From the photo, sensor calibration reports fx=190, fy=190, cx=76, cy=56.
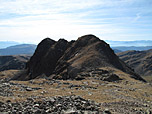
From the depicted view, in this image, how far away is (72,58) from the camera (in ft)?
286

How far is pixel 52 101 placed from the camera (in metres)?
18.6

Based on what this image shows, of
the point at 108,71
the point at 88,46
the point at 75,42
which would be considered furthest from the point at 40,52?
the point at 108,71

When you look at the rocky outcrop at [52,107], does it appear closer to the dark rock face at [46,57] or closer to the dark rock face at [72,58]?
the dark rock face at [72,58]

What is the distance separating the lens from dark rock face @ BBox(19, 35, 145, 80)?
7188cm

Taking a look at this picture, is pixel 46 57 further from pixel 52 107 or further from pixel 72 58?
pixel 52 107

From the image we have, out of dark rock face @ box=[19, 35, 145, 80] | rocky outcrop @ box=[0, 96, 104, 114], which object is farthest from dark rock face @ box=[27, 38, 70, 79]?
rocky outcrop @ box=[0, 96, 104, 114]

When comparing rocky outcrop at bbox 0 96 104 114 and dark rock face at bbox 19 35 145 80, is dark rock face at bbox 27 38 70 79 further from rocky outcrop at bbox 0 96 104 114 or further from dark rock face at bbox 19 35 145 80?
rocky outcrop at bbox 0 96 104 114

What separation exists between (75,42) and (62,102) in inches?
3411

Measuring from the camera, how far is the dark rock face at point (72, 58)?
71875 millimetres

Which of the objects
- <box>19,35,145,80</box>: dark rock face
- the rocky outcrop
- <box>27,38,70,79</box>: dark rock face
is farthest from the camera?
<box>27,38,70,79</box>: dark rock face

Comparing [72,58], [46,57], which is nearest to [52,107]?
[72,58]

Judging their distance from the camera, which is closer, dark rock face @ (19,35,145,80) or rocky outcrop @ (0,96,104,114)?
rocky outcrop @ (0,96,104,114)

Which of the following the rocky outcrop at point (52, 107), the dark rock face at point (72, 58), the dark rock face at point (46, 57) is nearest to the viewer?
the rocky outcrop at point (52, 107)

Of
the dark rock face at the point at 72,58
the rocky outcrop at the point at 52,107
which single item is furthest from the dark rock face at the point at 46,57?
the rocky outcrop at the point at 52,107
